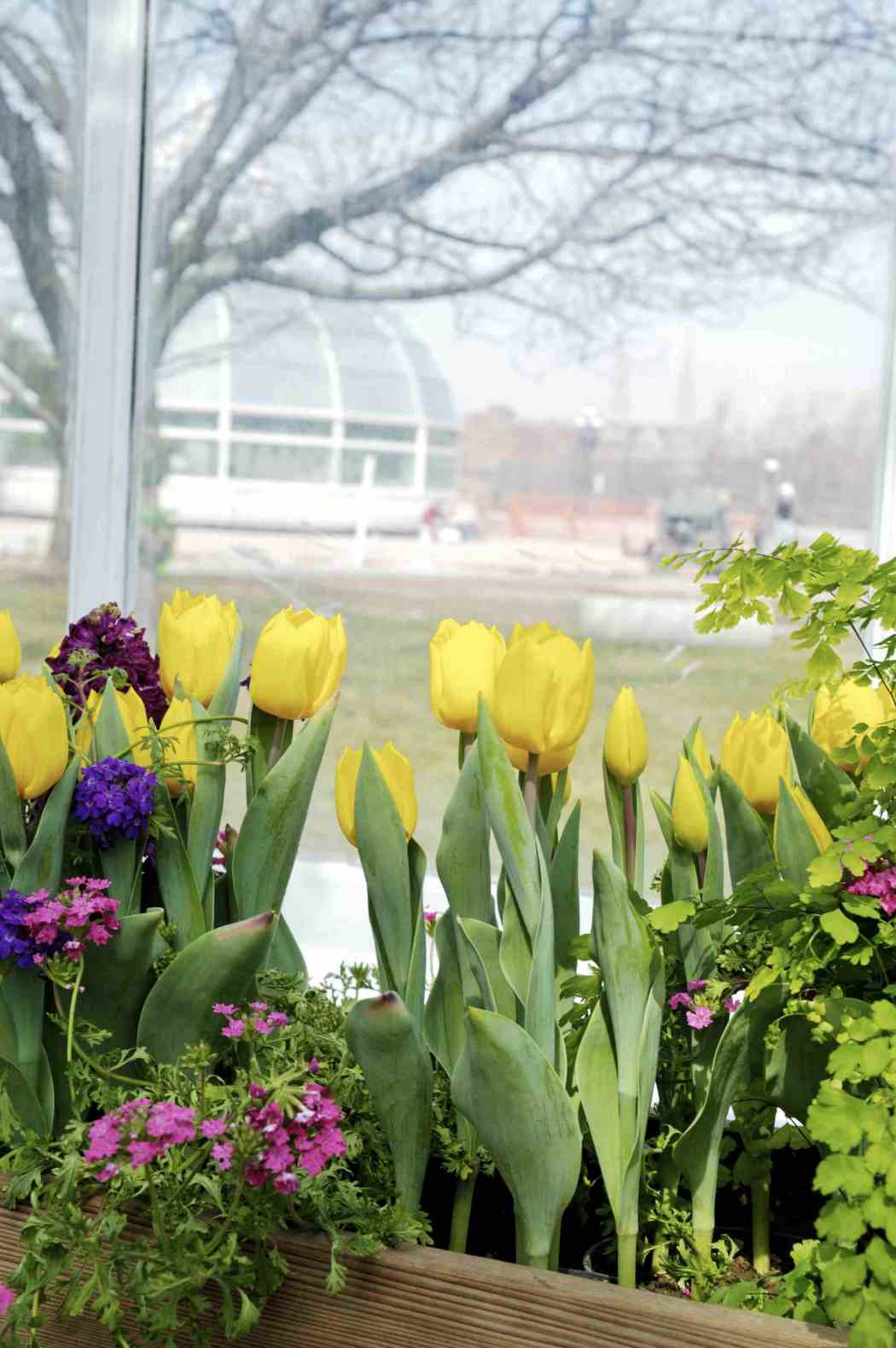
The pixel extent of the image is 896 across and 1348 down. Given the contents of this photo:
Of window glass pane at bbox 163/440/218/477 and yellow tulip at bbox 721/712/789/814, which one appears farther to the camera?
window glass pane at bbox 163/440/218/477

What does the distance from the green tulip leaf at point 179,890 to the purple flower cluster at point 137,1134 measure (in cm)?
14

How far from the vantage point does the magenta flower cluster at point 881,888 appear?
2.15ft

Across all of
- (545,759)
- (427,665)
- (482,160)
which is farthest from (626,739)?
(482,160)

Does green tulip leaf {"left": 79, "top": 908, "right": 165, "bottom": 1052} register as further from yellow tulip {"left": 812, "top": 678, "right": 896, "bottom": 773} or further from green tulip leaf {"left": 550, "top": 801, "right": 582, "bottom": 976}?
yellow tulip {"left": 812, "top": 678, "right": 896, "bottom": 773}

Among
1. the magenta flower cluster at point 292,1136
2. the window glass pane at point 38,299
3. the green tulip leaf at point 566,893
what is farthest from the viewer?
the window glass pane at point 38,299

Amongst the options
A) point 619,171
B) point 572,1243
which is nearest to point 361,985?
point 572,1243

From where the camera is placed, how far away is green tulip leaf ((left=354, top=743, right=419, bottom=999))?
73 cm

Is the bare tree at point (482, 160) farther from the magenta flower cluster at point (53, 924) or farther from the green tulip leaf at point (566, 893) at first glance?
the magenta flower cluster at point (53, 924)

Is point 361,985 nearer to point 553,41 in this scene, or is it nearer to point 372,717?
point 372,717

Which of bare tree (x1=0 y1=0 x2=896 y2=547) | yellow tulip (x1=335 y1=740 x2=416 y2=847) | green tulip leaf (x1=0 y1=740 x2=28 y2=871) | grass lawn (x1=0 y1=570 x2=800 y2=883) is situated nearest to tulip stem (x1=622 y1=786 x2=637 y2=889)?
yellow tulip (x1=335 y1=740 x2=416 y2=847)

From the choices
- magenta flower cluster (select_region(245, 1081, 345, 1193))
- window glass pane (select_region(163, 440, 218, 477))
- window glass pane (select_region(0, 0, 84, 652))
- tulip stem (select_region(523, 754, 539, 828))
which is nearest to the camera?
magenta flower cluster (select_region(245, 1081, 345, 1193))

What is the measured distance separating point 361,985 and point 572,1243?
23 centimetres

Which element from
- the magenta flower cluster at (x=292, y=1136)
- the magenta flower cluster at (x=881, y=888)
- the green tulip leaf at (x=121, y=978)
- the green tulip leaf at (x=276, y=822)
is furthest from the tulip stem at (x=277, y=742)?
the magenta flower cluster at (x=881, y=888)

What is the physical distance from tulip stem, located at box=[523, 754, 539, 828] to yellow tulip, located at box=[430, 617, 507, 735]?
0.04m
